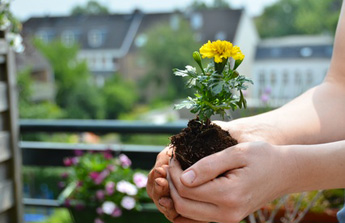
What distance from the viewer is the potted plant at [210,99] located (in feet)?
1.52

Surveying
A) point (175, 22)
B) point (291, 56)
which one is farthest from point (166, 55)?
point (291, 56)

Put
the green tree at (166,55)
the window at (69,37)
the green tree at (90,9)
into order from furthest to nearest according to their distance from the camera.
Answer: the window at (69,37)
the green tree at (90,9)
the green tree at (166,55)

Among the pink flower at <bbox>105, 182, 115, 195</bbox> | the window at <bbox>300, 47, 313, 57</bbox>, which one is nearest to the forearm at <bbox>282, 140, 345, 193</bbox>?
the pink flower at <bbox>105, 182, 115, 195</bbox>

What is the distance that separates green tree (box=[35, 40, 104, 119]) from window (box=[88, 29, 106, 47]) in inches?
40.5

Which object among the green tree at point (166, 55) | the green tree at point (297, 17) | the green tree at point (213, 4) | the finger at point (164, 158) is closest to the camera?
the finger at point (164, 158)

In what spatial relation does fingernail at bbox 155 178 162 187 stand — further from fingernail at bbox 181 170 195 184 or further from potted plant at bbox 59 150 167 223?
potted plant at bbox 59 150 167 223

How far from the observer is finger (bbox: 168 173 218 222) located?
0.45 metres

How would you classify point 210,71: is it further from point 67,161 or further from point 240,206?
point 67,161

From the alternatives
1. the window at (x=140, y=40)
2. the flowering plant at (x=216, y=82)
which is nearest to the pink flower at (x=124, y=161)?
the flowering plant at (x=216, y=82)

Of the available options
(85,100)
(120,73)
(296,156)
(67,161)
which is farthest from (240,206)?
(120,73)

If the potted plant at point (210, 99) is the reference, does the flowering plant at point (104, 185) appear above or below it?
below

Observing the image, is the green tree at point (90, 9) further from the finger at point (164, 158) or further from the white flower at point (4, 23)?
the finger at point (164, 158)

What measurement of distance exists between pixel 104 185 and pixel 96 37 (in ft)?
81.0

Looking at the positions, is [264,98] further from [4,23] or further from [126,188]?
[4,23]
